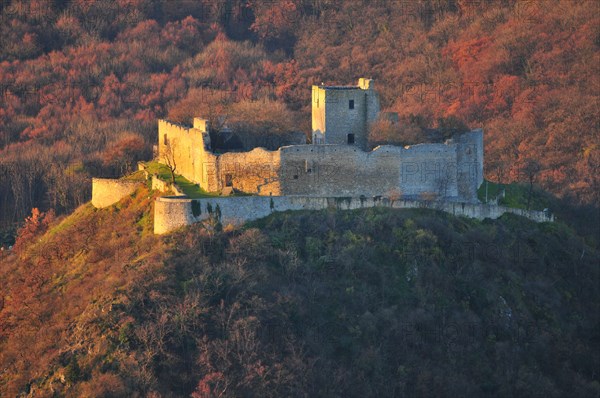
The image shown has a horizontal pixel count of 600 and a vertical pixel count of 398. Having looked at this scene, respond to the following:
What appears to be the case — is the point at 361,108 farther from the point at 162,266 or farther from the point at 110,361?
the point at 110,361

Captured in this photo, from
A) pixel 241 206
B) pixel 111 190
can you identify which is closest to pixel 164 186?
pixel 111 190

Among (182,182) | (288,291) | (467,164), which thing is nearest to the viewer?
(288,291)

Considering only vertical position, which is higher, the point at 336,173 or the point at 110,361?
the point at 336,173

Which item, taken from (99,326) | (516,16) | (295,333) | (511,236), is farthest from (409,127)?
(516,16)

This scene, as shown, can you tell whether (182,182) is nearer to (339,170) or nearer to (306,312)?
(339,170)

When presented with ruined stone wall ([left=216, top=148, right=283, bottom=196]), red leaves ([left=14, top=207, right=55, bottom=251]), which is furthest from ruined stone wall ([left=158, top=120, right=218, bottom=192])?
red leaves ([left=14, top=207, right=55, bottom=251])

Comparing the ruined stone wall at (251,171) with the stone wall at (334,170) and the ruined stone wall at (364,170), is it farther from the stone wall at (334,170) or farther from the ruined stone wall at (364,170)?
the ruined stone wall at (364,170)
